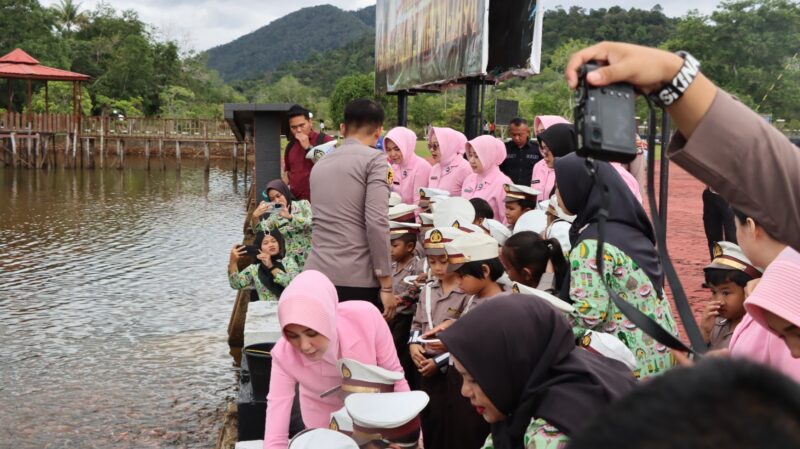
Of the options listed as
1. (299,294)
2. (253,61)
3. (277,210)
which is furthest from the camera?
(253,61)

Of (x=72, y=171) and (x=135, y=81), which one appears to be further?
(x=135, y=81)

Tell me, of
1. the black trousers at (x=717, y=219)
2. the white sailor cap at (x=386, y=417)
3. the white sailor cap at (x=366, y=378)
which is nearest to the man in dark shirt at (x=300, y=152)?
the black trousers at (x=717, y=219)

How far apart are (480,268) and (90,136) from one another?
35514 mm

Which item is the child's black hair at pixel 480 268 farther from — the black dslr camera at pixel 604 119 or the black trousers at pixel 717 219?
the black trousers at pixel 717 219

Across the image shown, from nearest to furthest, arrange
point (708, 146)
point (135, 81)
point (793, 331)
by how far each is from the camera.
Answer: point (708, 146) < point (793, 331) < point (135, 81)

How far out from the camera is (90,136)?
118 feet

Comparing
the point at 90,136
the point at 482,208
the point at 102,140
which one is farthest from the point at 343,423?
the point at 102,140

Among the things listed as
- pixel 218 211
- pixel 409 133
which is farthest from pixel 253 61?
pixel 409 133

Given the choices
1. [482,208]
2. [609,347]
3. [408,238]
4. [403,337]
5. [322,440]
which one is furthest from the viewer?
[482,208]

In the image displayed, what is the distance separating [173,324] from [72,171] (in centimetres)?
2668

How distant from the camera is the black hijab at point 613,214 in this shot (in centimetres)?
308

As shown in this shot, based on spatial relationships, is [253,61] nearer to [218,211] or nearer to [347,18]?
[347,18]

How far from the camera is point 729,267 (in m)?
3.61

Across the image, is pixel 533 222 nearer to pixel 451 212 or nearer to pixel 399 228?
pixel 451 212
